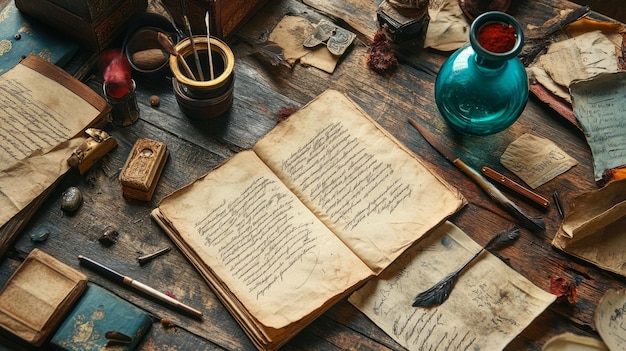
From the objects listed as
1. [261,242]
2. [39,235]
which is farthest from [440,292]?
[39,235]

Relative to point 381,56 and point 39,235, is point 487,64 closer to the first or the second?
point 381,56

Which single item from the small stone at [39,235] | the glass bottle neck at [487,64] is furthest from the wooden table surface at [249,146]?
the glass bottle neck at [487,64]

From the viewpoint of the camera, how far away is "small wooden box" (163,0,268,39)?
153 cm

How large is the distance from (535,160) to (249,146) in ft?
2.07

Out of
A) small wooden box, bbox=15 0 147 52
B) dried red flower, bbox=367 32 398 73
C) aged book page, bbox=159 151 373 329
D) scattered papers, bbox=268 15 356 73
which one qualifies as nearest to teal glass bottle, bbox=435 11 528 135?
dried red flower, bbox=367 32 398 73

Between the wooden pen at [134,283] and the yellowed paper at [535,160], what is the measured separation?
0.75 meters

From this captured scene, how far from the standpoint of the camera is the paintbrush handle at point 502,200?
4.67 feet

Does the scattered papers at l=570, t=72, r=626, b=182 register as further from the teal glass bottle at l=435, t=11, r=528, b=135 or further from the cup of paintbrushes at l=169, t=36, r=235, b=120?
the cup of paintbrushes at l=169, t=36, r=235, b=120

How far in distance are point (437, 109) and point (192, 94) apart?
1.83ft

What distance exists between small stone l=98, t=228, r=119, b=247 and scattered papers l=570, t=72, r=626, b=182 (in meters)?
1.03

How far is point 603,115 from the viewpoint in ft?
5.06

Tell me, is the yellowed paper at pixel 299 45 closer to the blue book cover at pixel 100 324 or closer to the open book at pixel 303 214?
the open book at pixel 303 214

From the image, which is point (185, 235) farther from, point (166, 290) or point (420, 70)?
point (420, 70)

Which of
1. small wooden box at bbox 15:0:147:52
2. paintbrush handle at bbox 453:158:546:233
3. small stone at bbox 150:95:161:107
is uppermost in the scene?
small wooden box at bbox 15:0:147:52
